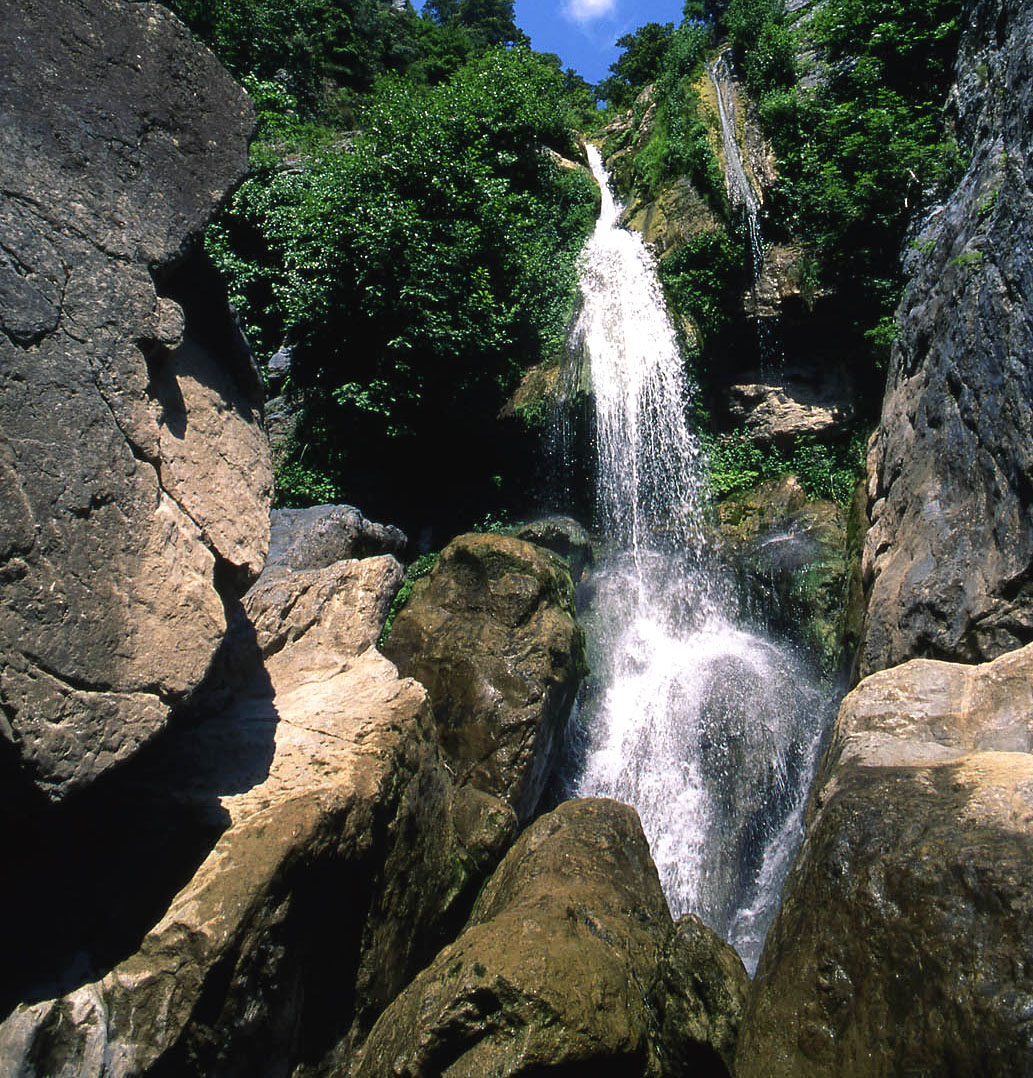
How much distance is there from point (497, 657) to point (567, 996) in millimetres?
3701

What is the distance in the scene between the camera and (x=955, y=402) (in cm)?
629

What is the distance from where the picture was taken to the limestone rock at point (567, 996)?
3.51m

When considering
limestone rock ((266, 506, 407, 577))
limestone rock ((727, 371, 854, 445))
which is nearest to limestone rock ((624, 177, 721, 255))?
limestone rock ((727, 371, 854, 445))

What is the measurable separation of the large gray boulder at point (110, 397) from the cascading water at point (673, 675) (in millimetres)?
5195

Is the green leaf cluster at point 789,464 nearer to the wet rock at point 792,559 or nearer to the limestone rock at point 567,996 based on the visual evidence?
the wet rock at point 792,559

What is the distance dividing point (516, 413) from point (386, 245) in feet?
10.4

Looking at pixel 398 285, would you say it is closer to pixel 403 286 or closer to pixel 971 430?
pixel 403 286

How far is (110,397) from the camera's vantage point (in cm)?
339

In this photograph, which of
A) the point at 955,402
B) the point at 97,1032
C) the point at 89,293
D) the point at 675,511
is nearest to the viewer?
the point at 97,1032

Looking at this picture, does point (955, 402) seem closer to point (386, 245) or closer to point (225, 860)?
point (225, 860)

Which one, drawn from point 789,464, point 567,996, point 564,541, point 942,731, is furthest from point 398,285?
point 567,996

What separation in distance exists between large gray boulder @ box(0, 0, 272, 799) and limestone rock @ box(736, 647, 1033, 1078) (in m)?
3.00

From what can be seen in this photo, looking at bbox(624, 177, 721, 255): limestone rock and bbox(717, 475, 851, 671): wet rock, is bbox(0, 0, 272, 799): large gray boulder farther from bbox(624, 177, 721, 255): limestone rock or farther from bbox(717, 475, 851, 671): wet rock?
bbox(624, 177, 721, 255): limestone rock

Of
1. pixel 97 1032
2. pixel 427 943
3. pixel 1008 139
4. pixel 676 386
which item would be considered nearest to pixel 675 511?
pixel 676 386
